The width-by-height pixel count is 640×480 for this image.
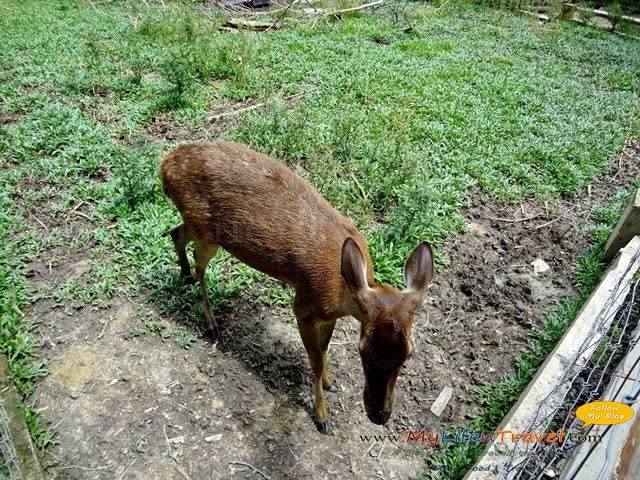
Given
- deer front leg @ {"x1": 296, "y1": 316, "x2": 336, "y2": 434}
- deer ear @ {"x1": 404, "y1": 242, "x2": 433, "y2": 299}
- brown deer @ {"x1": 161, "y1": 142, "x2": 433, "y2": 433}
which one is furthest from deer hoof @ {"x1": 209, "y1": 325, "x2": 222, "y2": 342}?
deer ear @ {"x1": 404, "y1": 242, "x2": 433, "y2": 299}

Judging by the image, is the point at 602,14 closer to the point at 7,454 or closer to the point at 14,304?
the point at 14,304

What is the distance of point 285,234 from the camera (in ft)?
8.96

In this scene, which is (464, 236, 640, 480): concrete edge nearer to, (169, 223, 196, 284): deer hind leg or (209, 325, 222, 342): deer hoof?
(209, 325, 222, 342): deer hoof

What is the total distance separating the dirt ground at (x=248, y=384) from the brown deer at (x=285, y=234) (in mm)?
256

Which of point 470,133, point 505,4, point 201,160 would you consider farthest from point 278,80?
point 505,4

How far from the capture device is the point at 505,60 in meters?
8.91

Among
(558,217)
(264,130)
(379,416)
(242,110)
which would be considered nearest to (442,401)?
(379,416)

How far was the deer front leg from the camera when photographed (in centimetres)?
275

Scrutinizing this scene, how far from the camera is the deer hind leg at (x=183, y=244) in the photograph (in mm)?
3313

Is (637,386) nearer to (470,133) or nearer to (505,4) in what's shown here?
(470,133)

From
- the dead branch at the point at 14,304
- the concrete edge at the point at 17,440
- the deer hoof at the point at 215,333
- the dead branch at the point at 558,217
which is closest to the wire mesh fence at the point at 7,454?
the concrete edge at the point at 17,440

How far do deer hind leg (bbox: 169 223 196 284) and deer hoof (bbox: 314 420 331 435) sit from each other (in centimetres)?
157

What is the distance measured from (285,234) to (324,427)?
4.21 ft

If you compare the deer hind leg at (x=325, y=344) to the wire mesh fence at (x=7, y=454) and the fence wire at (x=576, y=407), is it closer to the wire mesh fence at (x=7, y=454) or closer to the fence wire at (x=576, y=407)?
the fence wire at (x=576, y=407)
